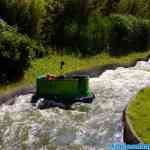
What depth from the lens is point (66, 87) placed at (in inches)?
1164

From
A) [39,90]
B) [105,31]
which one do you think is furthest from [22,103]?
[105,31]

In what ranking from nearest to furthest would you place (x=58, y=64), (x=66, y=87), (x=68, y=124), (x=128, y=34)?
(x=68, y=124)
(x=66, y=87)
(x=58, y=64)
(x=128, y=34)

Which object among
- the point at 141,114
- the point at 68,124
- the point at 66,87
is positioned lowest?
the point at 68,124

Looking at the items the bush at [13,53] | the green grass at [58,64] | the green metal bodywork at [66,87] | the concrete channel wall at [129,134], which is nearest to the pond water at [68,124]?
the concrete channel wall at [129,134]

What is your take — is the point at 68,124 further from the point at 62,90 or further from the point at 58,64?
the point at 58,64

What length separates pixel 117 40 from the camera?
149 ft

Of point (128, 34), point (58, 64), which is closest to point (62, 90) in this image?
point (58, 64)

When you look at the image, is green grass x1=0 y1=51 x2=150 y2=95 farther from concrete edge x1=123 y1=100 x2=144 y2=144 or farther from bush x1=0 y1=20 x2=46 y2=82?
concrete edge x1=123 y1=100 x2=144 y2=144

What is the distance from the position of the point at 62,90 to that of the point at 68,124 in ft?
13.4

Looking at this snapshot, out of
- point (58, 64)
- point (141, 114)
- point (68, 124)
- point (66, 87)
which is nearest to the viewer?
point (141, 114)

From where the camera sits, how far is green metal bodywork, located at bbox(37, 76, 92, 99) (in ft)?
97.1

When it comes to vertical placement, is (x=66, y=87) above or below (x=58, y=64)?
above

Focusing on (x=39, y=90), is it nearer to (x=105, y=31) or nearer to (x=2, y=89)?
(x=2, y=89)

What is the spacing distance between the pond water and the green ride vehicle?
0.60 metres
